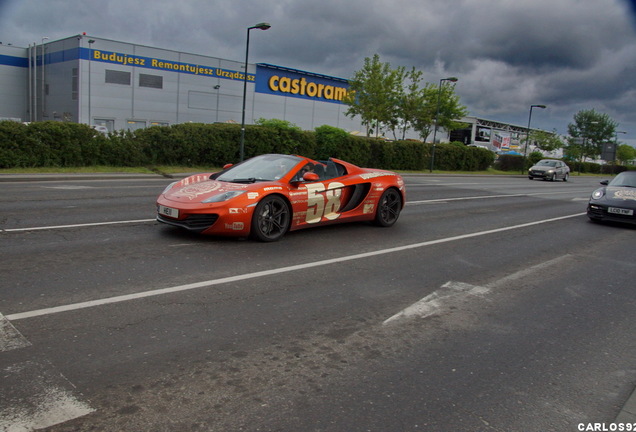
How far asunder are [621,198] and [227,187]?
9681 mm

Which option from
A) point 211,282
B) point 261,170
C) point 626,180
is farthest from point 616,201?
point 211,282

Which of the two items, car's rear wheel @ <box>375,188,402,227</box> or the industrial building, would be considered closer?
car's rear wheel @ <box>375,188,402,227</box>

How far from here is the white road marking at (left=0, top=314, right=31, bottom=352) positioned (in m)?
3.49

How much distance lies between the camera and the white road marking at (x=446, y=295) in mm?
4863

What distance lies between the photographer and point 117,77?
4094cm

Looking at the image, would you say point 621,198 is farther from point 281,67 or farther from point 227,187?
point 281,67

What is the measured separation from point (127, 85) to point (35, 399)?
42873 millimetres

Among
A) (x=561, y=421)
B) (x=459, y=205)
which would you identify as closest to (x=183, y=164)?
(x=459, y=205)

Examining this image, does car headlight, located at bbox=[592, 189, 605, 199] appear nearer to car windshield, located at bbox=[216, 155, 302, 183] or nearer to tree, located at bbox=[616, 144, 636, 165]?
car windshield, located at bbox=[216, 155, 302, 183]

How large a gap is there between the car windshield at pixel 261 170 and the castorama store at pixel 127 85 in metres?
29.9

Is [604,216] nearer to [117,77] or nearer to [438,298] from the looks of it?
[438,298]

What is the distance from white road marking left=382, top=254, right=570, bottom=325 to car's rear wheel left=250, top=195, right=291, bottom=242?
2.68 metres

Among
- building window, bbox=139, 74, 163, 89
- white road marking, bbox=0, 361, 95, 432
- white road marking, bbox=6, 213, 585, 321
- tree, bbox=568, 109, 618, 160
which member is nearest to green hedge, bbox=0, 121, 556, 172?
white road marking, bbox=6, 213, 585, 321

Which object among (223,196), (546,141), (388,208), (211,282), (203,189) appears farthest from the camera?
(546,141)
